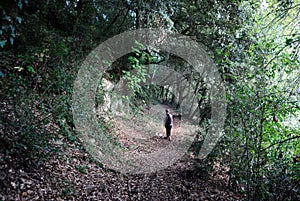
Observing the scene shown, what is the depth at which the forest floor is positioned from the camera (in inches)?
128

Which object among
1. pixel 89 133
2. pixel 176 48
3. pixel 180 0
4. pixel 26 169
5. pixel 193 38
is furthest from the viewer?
pixel 176 48

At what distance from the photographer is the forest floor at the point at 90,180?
10.6ft

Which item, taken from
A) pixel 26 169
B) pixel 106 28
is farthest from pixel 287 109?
pixel 106 28

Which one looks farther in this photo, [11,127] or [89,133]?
[89,133]

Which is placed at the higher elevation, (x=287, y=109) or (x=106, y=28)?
(x=106, y=28)

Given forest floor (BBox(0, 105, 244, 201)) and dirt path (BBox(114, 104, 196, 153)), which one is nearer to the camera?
forest floor (BBox(0, 105, 244, 201))

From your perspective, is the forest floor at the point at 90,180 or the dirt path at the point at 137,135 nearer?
the forest floor at the point at 90,180

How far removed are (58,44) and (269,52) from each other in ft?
18.7

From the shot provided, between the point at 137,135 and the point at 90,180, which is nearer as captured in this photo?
the point at 90,180

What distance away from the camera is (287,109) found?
3617mm

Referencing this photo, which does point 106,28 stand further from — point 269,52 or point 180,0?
point 269,52

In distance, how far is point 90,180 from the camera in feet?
15.0

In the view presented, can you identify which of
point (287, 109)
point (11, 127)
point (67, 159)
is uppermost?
point (287, 109)

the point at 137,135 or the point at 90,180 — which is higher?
the point at 137,135
